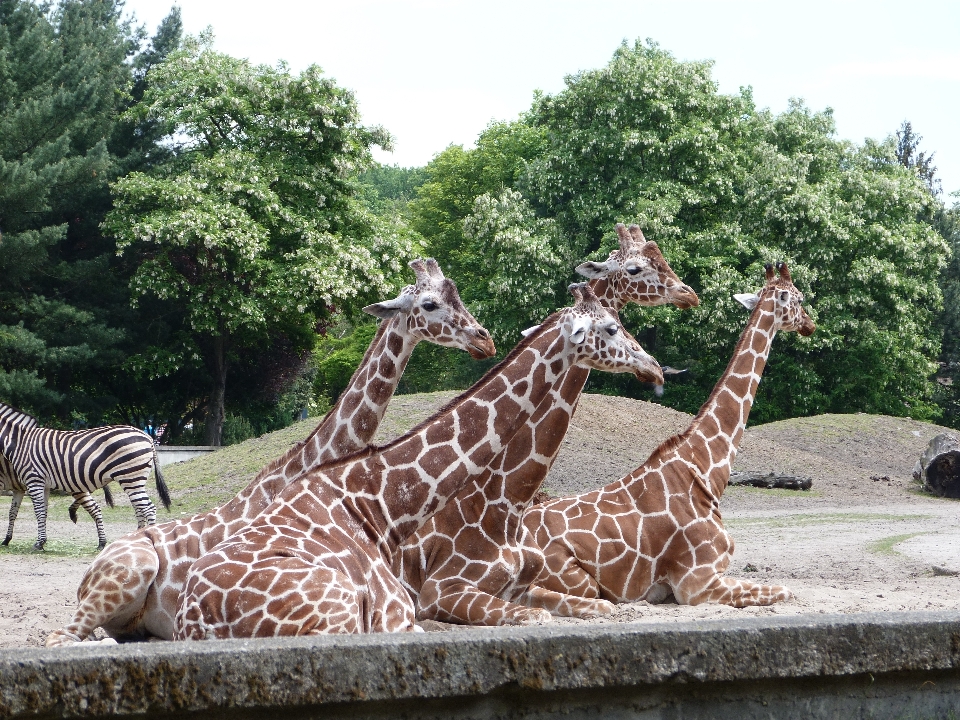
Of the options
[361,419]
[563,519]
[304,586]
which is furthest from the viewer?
[563,519]

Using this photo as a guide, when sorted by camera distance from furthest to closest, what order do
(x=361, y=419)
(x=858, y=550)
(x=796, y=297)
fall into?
(x=858, y=550), (x=796, y=297), (x=361, y=419)

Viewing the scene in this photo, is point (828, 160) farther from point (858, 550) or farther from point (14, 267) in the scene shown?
point (858, 550)

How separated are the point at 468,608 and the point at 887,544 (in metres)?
7.99

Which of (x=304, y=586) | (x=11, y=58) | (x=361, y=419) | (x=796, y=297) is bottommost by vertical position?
(x=304, y=586)

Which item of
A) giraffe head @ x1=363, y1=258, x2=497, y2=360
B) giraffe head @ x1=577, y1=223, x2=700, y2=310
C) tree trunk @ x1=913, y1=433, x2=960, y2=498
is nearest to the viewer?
giraffe head @ x1=363, y1=258, x2=497, y2=360

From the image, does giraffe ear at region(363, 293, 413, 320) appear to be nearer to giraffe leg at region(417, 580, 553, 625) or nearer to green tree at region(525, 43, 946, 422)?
giraffe leg at region(417, 580, 553, 625)

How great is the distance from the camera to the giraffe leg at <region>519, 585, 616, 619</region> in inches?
287

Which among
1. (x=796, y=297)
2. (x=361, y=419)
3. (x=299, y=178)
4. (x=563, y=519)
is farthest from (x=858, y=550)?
(x=299, y=178)

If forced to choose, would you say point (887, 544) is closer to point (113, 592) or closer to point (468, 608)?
point (468, 608)

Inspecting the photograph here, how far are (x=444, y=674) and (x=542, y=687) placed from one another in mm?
300

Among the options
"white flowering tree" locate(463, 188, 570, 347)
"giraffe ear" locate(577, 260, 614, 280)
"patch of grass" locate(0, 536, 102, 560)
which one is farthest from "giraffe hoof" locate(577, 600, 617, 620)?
"white flowering tree" locate(463, 188, 570, 347)

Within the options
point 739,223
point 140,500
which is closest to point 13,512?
point 140,500

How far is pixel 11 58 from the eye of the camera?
32719 mm

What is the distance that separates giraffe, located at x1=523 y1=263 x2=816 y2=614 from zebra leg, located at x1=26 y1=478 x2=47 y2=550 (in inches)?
313
